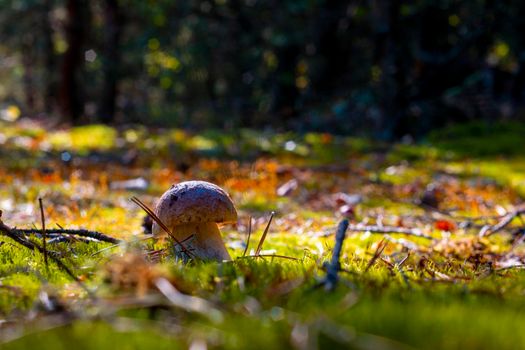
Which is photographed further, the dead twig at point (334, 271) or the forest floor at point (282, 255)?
the dead twig at point (334, 271)

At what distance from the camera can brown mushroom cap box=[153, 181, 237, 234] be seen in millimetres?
2686

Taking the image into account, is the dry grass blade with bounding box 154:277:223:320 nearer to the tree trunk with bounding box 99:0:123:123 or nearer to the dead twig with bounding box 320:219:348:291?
the dead twig with bounding box 320:219:348:291

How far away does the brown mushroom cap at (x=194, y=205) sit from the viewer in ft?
8.81

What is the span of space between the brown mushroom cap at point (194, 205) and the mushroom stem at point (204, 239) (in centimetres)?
11

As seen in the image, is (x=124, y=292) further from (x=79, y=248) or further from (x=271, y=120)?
(x=271, y=120)

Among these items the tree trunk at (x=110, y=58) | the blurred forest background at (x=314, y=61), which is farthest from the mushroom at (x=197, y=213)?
the tree trunk at (x=110, y=58)

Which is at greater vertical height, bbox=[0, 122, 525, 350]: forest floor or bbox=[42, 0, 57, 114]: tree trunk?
bbox=[42, 0, 57, 114]: tree trunk

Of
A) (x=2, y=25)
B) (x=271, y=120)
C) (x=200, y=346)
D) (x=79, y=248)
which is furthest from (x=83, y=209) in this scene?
(x=2, y=25)

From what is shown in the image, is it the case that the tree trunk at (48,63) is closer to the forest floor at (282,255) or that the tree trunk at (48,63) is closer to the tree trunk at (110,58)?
the tree trunk at (110,58)

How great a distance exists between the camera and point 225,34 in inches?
677

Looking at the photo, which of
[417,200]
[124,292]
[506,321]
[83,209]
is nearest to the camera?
[506,321]

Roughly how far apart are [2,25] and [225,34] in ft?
32.7

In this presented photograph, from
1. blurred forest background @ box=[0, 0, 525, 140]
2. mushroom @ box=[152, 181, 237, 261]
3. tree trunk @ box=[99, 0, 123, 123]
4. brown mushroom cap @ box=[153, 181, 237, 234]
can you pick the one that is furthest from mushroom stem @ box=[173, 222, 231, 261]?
tree trunk @ box=[99, 0, 123, 123]

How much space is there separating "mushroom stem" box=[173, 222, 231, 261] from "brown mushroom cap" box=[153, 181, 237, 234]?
110 millimetres
